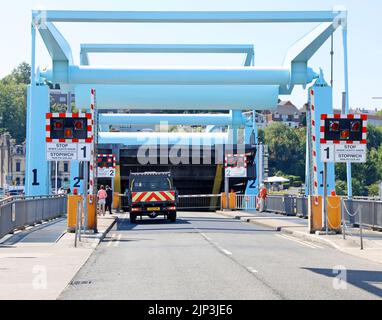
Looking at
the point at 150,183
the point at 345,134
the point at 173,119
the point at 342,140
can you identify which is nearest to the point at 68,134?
the point at 342,140

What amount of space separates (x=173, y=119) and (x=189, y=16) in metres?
16.7

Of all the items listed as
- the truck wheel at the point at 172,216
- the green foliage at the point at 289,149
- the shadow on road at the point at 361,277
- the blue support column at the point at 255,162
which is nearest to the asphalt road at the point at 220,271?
the shadow on road at the point at 361,277

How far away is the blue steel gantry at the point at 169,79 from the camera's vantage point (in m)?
31.5

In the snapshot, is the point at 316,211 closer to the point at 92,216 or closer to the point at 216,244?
the point at 216,244

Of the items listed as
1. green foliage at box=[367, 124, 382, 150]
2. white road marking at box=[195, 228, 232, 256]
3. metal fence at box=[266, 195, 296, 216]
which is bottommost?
white road marking at box=[195, 228, 232, 256]

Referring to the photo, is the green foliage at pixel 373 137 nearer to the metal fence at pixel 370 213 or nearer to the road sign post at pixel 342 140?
the metal fence at pixel 370 213

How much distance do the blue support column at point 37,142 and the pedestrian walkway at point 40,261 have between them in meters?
6.76

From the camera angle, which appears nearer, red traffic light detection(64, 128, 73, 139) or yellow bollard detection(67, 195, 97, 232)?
red traffic light detection(64, 128, 73, 139)

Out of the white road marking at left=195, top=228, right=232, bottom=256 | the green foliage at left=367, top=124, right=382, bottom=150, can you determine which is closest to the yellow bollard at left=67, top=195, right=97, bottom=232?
the white road marking at left=195, top=228, right=232, bottom=256

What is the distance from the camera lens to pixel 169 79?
33344 mm

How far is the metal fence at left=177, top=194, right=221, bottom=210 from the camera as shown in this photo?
5156cm

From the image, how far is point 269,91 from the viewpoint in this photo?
35.1m

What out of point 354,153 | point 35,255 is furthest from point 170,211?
point 35,255

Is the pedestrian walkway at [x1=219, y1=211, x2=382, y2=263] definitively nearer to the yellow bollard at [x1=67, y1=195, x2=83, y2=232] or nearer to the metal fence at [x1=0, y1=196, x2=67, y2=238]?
the yellow bollard at [x1=67, y1=195, x2=83, y2=232]
